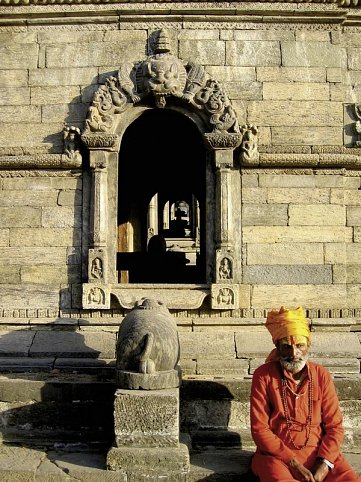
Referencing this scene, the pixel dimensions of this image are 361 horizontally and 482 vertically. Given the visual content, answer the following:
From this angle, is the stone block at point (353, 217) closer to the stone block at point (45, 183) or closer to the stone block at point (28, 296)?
the stone block at point (45, 183)

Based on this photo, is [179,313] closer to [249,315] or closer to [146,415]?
[249,315]

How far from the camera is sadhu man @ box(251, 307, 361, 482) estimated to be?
438 centimetres

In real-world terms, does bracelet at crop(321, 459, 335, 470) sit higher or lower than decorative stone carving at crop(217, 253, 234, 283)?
lower

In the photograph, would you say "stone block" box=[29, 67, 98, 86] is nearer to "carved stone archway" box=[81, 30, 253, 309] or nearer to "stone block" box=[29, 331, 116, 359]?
"carved stone archway" box=[81, 30, 253, 309]

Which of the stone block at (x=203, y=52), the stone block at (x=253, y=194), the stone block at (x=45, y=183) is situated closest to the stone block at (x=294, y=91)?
the stone block at (x=203, y=52)

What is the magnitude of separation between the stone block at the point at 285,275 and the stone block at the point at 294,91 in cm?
225

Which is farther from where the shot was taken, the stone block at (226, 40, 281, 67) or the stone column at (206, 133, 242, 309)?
the stone block at (226, 40, 281, 67)

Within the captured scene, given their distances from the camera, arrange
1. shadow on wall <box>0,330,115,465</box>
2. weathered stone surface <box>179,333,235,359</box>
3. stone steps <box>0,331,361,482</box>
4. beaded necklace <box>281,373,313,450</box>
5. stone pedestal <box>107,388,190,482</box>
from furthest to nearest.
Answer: weathered stone surface <box>179,333,235,359</box>
shadow on wall <box>0,330,115,465</box>
stone steps <box>0,331,361,482</box>
stone pedestal <box>107,388,190,482</box>
beaded necklace <box>281,373,313,450</box>

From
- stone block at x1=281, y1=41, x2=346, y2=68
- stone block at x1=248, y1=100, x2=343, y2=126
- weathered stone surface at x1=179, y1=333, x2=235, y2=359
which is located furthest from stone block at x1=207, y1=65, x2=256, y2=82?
weathered stone surface at x1=179, y1=333, x2=235, y2=359

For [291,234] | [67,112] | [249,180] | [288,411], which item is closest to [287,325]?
[288,411]

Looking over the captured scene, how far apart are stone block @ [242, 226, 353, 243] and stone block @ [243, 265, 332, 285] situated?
35 centimetres

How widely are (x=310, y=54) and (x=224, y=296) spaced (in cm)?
343

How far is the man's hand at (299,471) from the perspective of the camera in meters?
4.27

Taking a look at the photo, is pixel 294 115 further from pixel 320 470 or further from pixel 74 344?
pixel 320 470
